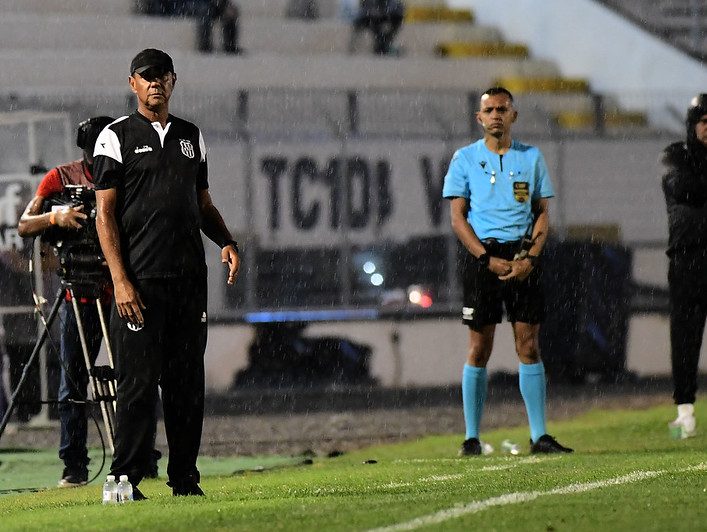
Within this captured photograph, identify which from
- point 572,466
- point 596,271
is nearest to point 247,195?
point 596,271

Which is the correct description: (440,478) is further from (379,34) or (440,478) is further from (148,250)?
(379,34)

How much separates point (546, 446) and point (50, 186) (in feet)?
9.88

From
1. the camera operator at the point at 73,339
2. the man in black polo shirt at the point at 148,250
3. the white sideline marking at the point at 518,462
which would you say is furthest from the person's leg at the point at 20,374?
the man in black polo shirt at the point at 148,250

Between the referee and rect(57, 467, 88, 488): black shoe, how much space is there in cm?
211

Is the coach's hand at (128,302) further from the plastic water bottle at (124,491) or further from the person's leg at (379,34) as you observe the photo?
the person's leg at (379,34)

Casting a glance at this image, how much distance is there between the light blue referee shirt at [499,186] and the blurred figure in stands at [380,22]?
11969 mm

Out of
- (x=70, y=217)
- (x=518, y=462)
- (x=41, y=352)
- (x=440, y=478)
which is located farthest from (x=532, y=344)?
(x=41, y=352)

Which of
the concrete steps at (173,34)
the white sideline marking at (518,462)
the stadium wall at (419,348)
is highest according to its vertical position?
the concrete steps at (173,34)

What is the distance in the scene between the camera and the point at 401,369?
16.4 meters

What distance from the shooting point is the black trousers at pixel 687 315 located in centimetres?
1094

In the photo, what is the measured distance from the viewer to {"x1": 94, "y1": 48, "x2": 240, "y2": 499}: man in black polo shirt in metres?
7.39

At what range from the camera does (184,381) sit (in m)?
7.58

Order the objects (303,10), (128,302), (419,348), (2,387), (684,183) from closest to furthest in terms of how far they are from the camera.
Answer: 1. (128,302)
2. (684,183)
3. (2,387)
4. (419,348)
5. (303,10)

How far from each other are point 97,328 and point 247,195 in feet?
21.6
